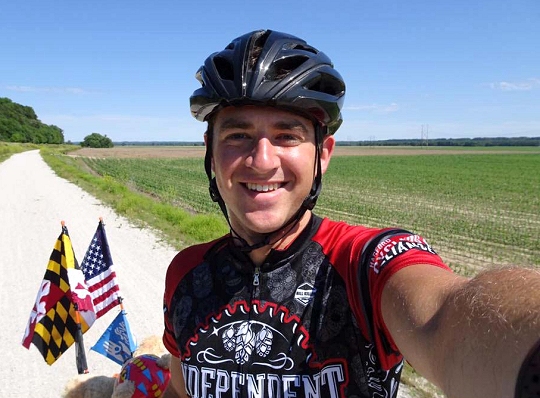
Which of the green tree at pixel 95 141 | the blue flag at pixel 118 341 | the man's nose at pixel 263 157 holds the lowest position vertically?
the blue flag at pixel 118 341

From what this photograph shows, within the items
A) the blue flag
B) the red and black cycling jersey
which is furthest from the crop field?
the red and black cycling jersey

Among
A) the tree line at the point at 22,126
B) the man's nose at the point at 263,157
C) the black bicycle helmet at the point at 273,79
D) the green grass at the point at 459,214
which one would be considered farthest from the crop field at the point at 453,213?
the tree line at the point at 22,126

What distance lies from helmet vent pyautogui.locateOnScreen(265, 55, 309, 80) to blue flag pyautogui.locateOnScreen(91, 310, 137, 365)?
2680 millimetres

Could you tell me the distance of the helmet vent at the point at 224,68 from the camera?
1.69 m

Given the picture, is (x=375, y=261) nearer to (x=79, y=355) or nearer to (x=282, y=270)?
(x=282, y=270)

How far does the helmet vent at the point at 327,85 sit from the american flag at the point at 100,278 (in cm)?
291

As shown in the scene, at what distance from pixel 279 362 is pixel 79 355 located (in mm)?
2658

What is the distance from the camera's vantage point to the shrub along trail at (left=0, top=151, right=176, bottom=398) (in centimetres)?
420

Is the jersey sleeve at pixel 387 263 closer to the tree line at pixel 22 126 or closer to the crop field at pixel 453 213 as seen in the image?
the crop field at pixel 453 213

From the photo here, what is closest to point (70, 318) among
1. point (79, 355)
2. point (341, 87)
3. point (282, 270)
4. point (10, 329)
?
point (79, 355)

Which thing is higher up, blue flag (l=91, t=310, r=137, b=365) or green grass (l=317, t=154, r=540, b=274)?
blue flag (l=91, t=310, r=137, b=365)

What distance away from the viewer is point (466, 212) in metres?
18.9

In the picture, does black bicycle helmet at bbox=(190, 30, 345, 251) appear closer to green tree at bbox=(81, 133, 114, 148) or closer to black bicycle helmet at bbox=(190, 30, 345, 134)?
black bicycle helmet at bbox=(190, 30, 345, 134)

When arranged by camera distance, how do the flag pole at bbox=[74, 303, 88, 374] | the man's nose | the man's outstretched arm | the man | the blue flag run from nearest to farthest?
the man's outstretched arm → the man → the man's nose → the flag pole at bbox=[74, 303, 88, 374] → the blue flag
